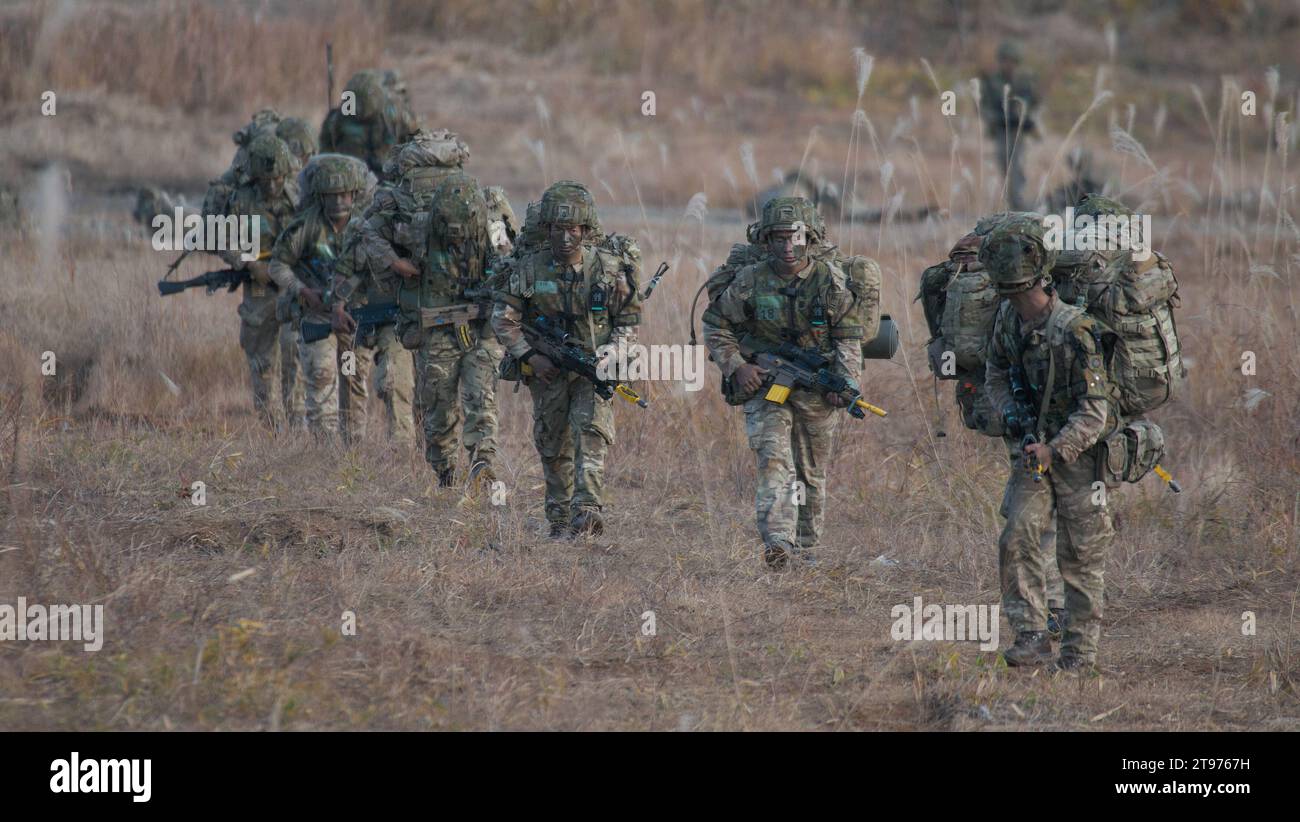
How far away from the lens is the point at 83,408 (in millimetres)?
10250

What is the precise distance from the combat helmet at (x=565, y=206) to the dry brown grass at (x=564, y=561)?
1.49 meters

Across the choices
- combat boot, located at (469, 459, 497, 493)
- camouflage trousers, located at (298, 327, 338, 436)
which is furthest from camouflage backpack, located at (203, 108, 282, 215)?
combat boot, located at (469, 459, 497, 493)

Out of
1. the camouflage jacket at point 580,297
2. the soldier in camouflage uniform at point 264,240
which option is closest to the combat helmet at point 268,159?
the soldier in camouflage uniform at point 264,240

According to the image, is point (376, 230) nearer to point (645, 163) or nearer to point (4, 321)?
point (4, 321)

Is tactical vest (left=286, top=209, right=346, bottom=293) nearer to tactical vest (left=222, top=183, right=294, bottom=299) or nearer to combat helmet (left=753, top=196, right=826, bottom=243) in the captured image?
tactical vest (left=222, top=183, right=294, bottom=299)

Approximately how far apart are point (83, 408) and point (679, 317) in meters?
3.99

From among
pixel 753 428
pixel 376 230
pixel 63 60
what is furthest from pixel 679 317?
pixel 63 60

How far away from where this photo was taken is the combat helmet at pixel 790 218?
7.07m

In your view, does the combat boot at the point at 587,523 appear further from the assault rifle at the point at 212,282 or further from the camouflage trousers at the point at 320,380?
the assault rifle at the point at 212,282

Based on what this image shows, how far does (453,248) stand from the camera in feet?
27.6

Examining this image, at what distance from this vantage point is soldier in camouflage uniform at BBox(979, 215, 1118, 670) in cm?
573

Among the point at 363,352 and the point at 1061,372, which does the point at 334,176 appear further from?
the point at 1061,372

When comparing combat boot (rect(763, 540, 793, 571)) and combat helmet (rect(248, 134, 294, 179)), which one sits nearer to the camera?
combat boot (rect(763, 540, 793, 571))

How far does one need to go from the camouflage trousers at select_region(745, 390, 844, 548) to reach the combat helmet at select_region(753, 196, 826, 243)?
0.77 m
